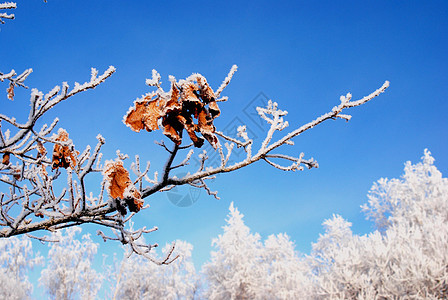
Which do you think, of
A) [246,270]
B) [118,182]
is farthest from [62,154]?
[246,270]

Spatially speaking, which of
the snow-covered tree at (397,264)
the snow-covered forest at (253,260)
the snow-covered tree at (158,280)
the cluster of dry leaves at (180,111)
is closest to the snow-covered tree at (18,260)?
the snow-covered forest at (253,260)

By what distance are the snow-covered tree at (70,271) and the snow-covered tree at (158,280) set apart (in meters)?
2.67

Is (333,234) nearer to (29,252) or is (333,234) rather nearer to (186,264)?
(186,264)

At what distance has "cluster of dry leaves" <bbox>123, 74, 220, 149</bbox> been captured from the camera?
1.07 m

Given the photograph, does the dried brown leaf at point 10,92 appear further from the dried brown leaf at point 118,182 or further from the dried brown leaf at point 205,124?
the dried brown leaf at point 205,124

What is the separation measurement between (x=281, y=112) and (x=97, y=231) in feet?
6.06

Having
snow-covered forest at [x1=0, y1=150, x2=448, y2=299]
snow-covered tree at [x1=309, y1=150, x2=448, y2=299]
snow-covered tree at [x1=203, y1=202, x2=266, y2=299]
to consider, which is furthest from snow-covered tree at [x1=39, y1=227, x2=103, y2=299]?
snow-covered tree at [x1=309, y1=150, x2=448, y2=299]

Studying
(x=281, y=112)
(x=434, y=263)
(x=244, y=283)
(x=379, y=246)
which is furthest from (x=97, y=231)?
(x=244, y=283)

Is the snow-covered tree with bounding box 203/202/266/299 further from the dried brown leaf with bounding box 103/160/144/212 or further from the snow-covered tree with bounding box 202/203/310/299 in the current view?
the dried brown leaf with bounding box 103/160/144/212

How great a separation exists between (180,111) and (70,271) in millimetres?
26863

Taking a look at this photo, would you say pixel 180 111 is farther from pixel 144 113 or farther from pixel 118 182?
pixel 118 182

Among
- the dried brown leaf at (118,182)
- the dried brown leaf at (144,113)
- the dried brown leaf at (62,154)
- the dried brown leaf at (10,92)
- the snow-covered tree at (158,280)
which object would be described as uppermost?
the snow-covered tree at (158,280)

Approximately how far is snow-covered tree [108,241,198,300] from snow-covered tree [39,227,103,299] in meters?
2.67

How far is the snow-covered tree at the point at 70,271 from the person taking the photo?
22.1 meters
